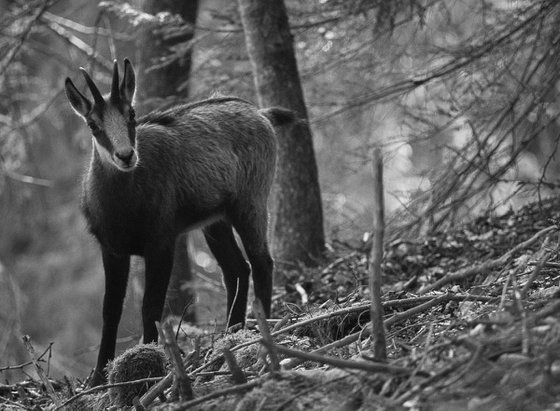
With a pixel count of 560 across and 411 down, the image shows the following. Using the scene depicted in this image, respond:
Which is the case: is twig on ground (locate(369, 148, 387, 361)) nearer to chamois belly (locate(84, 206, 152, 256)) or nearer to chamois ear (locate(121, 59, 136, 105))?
chamois belly (locate(84, 206, 152, 256))

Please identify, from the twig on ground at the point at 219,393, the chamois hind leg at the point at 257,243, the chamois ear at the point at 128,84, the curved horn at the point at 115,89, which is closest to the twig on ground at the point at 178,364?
the twig on ground at the point at 219,393

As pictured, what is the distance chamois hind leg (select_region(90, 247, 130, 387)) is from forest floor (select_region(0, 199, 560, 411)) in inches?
13.0

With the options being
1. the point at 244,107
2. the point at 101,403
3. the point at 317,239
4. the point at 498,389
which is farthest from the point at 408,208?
the point at 498,389

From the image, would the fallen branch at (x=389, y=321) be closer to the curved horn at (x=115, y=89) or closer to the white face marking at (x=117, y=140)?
the white face marking at (x=117, y=140)

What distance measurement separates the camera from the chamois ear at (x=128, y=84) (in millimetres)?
6230

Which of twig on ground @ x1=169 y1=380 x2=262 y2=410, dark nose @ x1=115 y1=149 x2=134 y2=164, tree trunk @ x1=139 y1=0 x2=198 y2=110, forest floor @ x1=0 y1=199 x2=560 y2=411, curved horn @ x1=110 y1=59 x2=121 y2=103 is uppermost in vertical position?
tree trunk @ x1=139 y1=0 x2=198 y2=110

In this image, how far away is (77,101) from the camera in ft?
20.2

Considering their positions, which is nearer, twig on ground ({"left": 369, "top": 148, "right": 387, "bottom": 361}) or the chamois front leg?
twig on ground ({"left": 369, "top": 148, "right": 387, "bottom": 361})

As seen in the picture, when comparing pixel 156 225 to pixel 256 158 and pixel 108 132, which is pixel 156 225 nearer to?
pixel 108 132

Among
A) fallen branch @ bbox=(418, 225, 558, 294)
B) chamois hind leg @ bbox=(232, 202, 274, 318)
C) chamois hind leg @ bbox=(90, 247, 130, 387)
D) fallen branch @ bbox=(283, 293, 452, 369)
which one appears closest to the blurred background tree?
chamois hind leg @ bbox=(232, 202, 274, 318)

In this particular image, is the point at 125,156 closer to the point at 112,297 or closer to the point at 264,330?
the point at 112,297

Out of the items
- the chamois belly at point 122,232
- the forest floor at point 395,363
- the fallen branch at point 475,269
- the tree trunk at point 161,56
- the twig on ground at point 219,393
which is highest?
the tree trunk at point 161,56

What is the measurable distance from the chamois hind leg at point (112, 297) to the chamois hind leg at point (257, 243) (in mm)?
1117

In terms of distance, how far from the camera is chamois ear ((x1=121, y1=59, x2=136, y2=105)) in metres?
6.23
